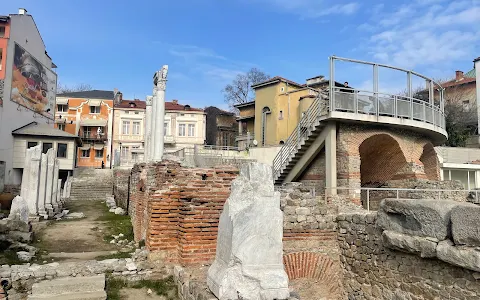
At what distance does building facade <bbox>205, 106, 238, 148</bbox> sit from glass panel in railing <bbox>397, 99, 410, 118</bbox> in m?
32.1

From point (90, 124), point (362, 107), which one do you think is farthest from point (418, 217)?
point (90, 124)

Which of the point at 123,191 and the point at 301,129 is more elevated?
the point at 301,129

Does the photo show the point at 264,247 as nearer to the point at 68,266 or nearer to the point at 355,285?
the point at 68,266

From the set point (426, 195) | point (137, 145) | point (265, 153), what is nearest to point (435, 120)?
point (426, 195)

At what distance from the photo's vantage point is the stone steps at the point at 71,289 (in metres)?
5.11

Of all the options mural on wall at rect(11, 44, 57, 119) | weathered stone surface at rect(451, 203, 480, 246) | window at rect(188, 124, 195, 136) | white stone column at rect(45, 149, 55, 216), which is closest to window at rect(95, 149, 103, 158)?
mural on wall at rect(11, 44, 57, 119)

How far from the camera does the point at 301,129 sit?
16.2 metres

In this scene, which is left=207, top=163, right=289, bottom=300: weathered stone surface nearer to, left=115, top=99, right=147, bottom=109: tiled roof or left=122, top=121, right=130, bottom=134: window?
left=115, top=99, right=147, bottom=109: tiled roof

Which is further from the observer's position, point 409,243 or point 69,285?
point 409,243

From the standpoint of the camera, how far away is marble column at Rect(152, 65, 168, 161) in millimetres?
11539

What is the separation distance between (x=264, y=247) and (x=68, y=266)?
3653 millimetres

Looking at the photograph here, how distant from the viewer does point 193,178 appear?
6.59 m

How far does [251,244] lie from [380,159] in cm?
1427

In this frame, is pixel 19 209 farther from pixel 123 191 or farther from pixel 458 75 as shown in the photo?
pixel 458 75
